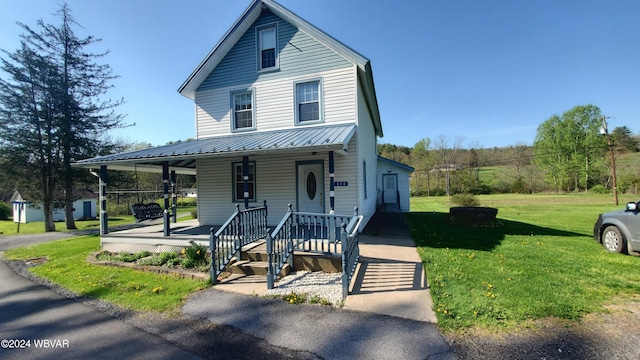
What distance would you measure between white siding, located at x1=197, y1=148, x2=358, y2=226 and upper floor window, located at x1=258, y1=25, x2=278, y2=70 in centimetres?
369

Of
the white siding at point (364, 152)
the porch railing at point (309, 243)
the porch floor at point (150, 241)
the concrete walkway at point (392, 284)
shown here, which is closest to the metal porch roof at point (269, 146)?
the white siding at point (364, 152)

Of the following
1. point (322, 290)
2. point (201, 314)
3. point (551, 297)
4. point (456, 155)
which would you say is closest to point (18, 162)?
point (201, 314)

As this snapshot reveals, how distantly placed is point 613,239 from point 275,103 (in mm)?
11225

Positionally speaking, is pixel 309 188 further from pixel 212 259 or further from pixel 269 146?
pixel 212 259

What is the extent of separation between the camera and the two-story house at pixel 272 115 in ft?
30.8

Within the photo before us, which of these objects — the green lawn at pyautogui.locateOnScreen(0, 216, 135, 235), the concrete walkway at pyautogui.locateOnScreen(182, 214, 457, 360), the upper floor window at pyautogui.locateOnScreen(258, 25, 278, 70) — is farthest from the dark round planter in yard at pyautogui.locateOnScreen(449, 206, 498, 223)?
the green lawn at pyautogui.locateOnScreen(0, 216, 135, 235)

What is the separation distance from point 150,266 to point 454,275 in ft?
24.1

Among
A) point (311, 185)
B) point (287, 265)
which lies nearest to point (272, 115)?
point (311, 185)

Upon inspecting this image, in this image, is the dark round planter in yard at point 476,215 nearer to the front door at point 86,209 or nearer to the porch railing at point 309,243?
the porch railing at point 309,243

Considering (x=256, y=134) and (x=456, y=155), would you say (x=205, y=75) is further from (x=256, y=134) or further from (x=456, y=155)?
(x=456, y=155)

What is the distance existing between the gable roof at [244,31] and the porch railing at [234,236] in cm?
615

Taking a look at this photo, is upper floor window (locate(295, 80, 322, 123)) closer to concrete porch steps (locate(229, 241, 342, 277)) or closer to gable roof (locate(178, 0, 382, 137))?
gable roof (locate(178, 0, 382, 137))

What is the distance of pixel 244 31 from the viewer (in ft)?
35.2

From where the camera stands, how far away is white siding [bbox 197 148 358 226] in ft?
31.0
